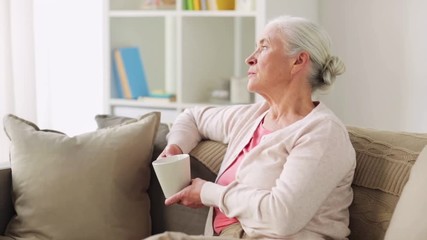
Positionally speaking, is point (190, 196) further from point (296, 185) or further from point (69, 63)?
point (69, 63)

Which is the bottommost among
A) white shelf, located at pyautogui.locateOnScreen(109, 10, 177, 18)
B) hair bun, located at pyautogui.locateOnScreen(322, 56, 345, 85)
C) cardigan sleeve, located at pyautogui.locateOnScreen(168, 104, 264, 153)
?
cardigan sleeve, located at pyautogui.locateOnScreen(168, 104, 264, 153)

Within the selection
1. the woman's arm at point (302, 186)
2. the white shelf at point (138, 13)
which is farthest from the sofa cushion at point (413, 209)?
the white shelf at point (138, 13)

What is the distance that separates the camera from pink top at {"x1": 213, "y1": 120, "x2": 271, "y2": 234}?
7.16 ft

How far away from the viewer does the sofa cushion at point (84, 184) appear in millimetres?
2289

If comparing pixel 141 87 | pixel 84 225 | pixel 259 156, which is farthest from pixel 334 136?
pixel 141 87

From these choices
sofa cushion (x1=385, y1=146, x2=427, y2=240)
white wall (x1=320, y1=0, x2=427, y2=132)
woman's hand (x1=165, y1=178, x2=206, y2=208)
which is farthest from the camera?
white wall (x1=320, y1=0, x2=427, y2=132)

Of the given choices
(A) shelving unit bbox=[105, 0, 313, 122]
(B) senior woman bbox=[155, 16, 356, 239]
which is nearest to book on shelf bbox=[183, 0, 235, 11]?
(A) shelving unit bbox=[105, 0, 313, 122]

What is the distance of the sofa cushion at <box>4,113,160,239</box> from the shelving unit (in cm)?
141

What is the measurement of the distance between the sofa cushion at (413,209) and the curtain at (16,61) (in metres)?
2.19

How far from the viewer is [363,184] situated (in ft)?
6.82

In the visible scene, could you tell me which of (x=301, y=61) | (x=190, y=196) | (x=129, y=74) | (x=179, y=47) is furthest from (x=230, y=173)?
(x=129, y=74)

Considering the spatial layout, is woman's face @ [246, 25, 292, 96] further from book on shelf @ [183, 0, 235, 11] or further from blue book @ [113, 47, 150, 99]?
blue book @ [113, 47, 150, 99]

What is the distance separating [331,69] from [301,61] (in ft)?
0.28

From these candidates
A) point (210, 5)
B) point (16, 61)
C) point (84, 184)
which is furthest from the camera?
point (210, 5)
